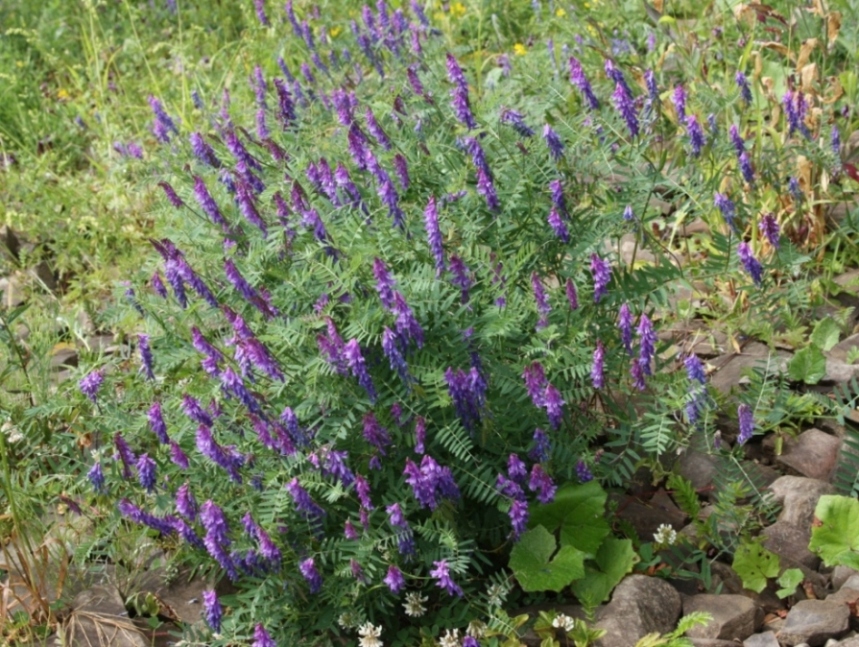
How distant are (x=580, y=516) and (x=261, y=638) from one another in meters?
0.84

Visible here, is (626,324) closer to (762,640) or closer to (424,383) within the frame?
(424,383)

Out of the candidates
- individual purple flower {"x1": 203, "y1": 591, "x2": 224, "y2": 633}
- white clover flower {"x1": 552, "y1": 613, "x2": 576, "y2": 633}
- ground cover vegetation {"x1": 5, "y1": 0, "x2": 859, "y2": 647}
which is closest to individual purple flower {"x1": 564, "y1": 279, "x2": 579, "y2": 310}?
→ ground cover vegetation {"x1": 5, "y1": 0, "x2": 859, "y2": 647}

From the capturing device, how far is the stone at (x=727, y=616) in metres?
2.70

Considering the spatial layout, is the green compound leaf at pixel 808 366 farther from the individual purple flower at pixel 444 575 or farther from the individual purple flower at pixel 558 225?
the individual purple flower at pixel 444 575

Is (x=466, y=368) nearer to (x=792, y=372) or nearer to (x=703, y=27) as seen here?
(x=792, y=372)

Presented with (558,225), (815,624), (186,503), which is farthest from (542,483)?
(186,503)

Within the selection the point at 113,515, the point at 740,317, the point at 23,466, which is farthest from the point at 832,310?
the point at 23,466

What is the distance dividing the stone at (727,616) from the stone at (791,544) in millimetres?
195

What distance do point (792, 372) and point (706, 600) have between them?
2.69 feet

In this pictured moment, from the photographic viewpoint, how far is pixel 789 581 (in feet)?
9.23

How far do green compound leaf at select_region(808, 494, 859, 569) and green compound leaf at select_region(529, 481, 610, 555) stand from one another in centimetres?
53

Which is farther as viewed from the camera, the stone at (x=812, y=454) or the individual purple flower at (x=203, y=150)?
the individual purple flower at (x=203, y=150)

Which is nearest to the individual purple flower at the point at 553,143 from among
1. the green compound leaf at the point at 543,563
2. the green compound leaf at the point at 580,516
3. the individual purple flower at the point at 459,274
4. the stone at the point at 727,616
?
the individual purple flower at the point at 459,274

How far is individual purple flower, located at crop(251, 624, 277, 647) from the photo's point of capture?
255 cm
